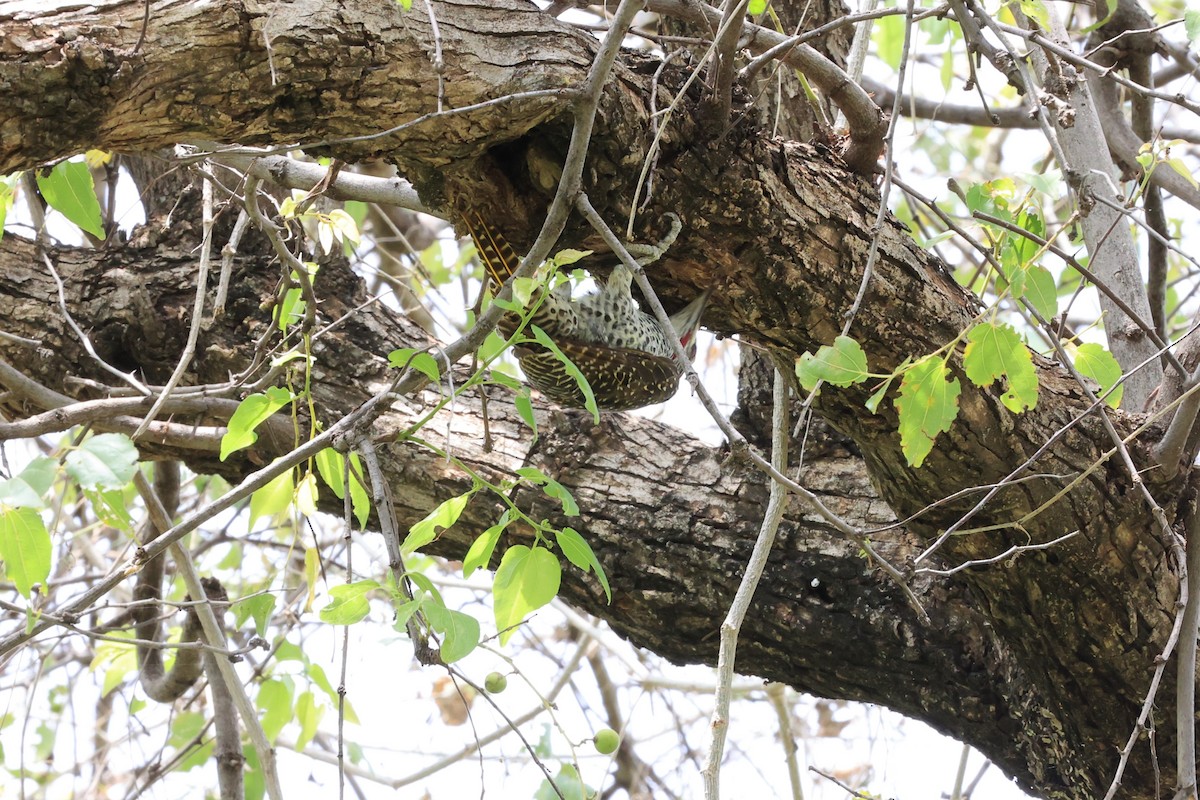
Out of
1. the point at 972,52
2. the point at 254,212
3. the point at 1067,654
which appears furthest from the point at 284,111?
the point at 1067,654

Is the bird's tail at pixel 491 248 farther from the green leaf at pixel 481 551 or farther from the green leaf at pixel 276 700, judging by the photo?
the green leaf at pixel 276 700

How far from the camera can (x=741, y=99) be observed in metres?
2.30

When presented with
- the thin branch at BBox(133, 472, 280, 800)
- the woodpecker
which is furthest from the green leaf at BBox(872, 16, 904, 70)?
the thin branch at BBox(133, 472, 280, 800)

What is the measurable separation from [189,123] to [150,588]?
7.59 feet

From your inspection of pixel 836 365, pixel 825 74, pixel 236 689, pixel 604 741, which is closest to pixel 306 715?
pixel 236 689

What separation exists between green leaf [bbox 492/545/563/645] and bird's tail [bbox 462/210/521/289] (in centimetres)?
74

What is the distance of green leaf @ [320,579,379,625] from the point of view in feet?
5.82

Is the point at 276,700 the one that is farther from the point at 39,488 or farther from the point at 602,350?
the point at 39,488

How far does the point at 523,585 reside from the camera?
6.09 ft

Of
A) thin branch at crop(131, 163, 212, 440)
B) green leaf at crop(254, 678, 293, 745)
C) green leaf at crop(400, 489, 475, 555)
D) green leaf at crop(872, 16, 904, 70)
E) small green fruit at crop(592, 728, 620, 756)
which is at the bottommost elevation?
small green fruit at crop(592, 728, 620, 756)

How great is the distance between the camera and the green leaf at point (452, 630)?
1.75 metres

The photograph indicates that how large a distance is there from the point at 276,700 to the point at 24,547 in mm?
1759

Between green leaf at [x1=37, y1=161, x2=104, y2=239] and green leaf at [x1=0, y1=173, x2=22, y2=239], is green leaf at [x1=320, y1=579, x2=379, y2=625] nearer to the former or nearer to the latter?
green leaf at [x1=37, y1=161, x2=104, y2=239]

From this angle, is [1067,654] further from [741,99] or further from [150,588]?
[150,588]
